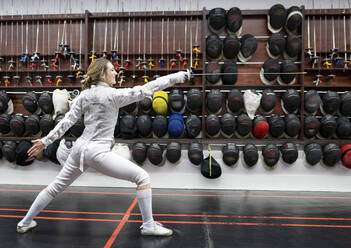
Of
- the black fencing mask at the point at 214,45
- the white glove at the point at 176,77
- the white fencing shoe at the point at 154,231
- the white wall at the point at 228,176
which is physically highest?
the black fencing mask at the point at 214,45

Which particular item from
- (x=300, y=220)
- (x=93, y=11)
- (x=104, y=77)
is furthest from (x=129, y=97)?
(x=93, y=11)

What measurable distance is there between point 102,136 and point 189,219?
4.22 feet

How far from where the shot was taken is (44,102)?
3686 millimetres

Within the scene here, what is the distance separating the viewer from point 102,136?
6.34ft

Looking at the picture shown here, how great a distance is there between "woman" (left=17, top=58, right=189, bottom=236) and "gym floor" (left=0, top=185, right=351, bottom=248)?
0.30m

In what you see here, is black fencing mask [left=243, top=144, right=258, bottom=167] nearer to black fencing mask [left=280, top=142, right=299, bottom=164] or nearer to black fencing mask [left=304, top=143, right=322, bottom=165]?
black fencing mask [left=280, top=142, right=299, bottom=164]

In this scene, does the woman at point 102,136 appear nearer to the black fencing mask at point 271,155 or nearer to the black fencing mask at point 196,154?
the black fencing mask at point 196,154

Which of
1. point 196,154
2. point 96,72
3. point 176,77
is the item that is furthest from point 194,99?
point 96,72

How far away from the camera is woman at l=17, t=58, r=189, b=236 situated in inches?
74.4

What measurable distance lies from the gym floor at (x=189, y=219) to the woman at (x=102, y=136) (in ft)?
1.00

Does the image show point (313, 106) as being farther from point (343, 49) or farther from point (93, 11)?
point (93, 11)

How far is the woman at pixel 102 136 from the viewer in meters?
1.89

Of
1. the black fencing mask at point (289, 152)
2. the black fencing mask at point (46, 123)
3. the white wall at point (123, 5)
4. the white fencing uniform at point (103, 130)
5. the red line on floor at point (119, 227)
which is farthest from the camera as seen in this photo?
the white wall at point (123, 5)

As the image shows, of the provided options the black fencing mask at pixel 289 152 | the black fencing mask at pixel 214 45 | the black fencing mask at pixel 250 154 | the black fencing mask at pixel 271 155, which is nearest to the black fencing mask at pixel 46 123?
the black fencing mask at pixel 214 45
